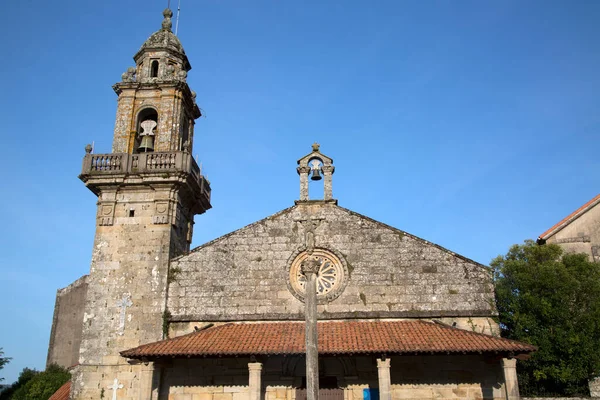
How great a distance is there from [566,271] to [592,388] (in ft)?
12.1

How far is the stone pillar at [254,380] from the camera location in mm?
13806

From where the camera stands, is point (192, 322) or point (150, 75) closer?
point (192, 322)

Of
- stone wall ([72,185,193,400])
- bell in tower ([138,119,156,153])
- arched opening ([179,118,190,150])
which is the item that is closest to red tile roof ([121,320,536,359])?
stone wall ([72,185,193,400])

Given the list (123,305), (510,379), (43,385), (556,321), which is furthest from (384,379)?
(43,385)

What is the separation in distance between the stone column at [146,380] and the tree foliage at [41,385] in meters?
12.4

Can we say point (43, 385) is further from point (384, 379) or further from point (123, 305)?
point (384, 379)

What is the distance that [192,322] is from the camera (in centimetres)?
1633

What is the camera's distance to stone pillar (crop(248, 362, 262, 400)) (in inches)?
544

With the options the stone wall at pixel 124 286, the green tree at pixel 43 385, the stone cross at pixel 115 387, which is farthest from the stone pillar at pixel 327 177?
the green tree at pixel 43 385

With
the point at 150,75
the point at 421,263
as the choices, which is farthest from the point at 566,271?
the point at 150,75

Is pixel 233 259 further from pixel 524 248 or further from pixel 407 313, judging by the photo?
pixel 524 248

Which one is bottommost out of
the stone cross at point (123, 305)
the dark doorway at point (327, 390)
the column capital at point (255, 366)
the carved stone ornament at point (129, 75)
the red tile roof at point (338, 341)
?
the dark doorway at point (327, 390)

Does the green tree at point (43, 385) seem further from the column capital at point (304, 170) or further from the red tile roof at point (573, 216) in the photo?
the red tile roof at point (573, 216)

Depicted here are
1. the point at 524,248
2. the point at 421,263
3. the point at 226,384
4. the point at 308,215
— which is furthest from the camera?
the point at 524,248
